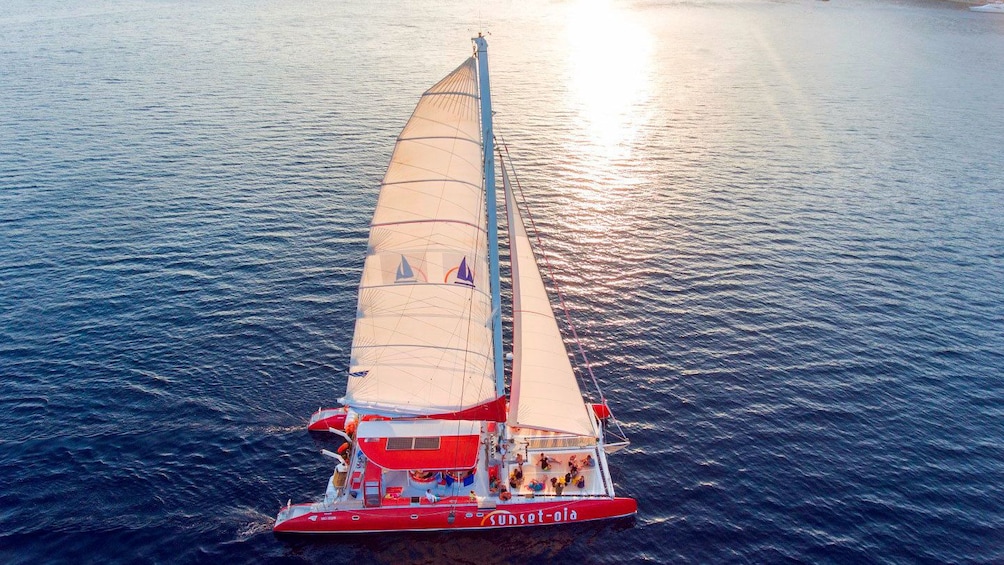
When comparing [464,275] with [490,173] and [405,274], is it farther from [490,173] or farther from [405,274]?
[490,173]

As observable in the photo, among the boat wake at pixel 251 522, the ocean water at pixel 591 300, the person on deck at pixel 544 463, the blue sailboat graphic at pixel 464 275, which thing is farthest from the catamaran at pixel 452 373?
the ocean water at pixel 591 300

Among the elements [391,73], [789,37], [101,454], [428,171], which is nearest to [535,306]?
[428,171]

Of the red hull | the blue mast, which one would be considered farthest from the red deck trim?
the blue mast

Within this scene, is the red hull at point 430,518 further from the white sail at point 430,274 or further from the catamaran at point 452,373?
the white sail at point 430,274

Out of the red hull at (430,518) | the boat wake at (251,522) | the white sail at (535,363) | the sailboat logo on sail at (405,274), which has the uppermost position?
the sailboat logo on sail at (405,274)

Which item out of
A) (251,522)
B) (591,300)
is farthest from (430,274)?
(591,300)
